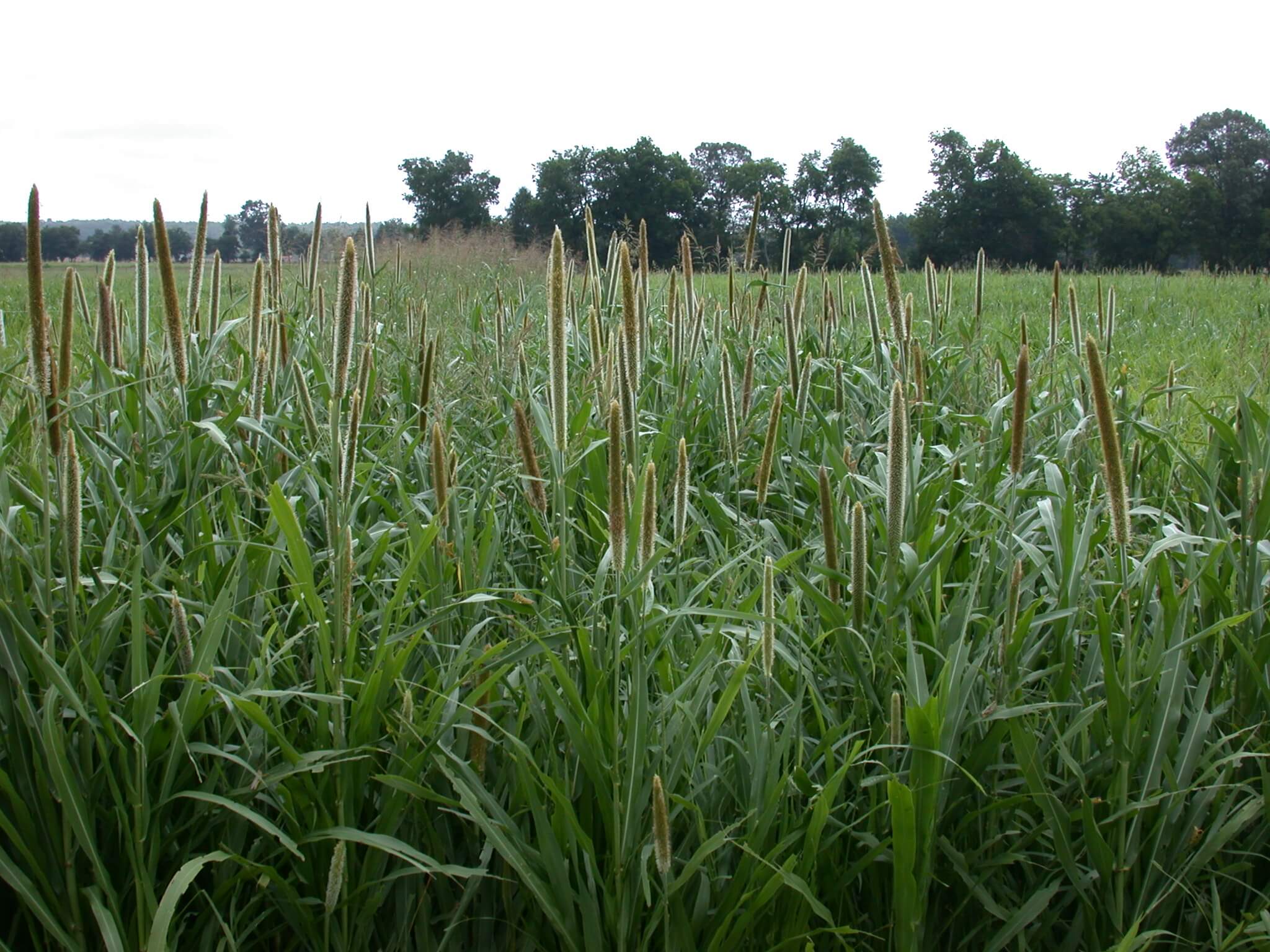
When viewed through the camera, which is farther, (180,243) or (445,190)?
Answer: (445,190)

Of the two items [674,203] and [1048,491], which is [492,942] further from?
[674,203]

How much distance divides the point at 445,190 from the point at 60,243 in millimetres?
29440

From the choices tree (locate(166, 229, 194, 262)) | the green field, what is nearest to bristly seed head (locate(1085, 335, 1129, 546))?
the green field

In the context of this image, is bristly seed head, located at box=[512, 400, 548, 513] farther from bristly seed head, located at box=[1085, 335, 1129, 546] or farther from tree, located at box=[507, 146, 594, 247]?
tree, located at box=[507, 146, 594, 247]

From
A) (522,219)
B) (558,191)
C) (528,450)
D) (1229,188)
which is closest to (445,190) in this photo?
(522,219)

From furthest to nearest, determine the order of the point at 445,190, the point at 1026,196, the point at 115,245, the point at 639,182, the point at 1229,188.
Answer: the point at 1229,188, the point at 1026,196, the point at 445,190, the point at 639,182, the point at 115,245

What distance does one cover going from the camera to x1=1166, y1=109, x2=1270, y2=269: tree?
164 ft

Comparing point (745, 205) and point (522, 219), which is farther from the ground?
point (522, 219)

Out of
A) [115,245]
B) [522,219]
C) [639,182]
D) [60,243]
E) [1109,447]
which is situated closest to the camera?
[1109,447]

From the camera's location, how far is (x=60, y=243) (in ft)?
9.93

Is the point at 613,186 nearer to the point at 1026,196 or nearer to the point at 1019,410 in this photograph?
the point at 1019,410

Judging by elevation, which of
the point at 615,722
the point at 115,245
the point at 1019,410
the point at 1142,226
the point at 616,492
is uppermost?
the point at 1142,226

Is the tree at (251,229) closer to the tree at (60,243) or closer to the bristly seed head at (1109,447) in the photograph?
the tree at (60,243)

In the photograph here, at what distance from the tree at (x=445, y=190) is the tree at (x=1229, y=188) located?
3753 cm
